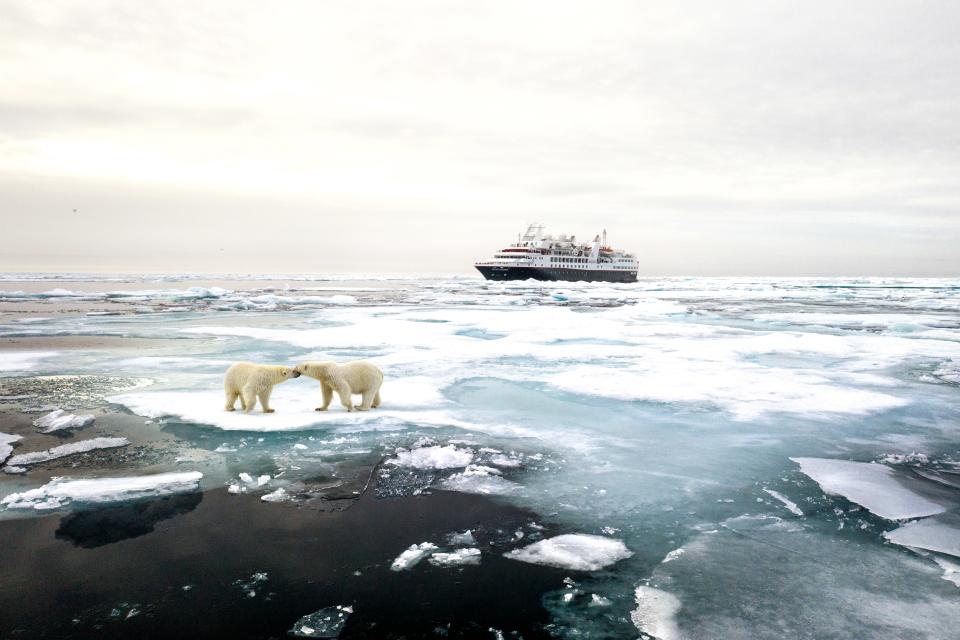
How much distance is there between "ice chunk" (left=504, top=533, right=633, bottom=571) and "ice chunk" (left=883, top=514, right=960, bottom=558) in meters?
2.24

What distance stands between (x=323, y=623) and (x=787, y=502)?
4241mm

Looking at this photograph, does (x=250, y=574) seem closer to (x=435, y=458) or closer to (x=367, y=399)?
(x=435, y=458)

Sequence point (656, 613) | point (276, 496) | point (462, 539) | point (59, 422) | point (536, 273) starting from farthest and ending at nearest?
point (536, 273) → point (59, 422) → point (276, 496) → point (462, 539) → point (656, 613)

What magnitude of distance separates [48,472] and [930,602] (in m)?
7.54

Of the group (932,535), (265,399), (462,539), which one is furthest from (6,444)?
(932,535)

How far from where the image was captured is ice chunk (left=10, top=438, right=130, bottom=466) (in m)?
6.08

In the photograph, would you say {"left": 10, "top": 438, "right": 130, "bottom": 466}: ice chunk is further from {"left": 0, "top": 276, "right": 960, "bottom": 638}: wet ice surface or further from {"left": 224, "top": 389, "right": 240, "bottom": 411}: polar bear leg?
A: {"left": 224, "top": 389, "right": 240, "bottom": 411}: polar bear leg

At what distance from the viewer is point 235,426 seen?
726 cm

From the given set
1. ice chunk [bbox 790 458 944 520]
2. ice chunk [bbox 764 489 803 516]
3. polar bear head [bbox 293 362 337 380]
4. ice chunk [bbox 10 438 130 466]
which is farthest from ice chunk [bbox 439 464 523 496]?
ice chunk [bbox 10 438 130 466]

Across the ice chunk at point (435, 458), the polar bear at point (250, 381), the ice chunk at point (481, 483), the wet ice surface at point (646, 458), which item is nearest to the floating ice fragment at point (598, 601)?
the wet ice surface at point (646, 458)

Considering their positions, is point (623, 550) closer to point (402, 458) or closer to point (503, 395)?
point (402, 458)

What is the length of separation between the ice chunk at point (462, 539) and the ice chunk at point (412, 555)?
0.18 m

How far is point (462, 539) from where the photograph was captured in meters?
4.55

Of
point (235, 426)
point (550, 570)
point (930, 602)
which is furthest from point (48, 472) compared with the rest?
point (930, 602)
